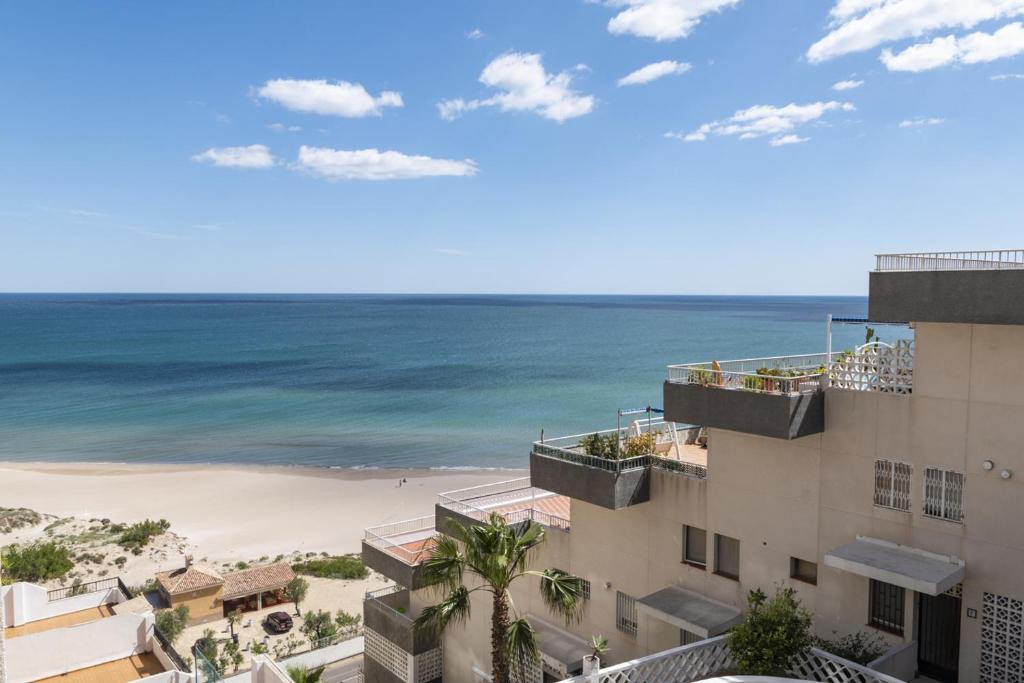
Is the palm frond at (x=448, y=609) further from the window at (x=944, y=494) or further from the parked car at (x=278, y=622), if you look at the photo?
the parked car at (x=278, y=622)

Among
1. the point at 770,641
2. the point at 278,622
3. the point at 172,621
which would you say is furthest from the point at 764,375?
the point at 172,621

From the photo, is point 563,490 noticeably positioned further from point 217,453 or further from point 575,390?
point 575,390

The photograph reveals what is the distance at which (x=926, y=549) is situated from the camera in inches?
497

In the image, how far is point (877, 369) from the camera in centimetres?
1334

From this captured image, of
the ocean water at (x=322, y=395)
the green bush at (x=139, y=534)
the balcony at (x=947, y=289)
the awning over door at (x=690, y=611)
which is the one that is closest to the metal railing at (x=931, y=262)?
the balcony at (x=947, y=289)

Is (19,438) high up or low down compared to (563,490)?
down

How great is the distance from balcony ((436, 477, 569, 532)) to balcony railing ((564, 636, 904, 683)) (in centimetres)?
606

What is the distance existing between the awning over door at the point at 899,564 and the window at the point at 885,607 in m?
0.65

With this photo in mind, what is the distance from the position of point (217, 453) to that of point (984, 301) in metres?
65.8

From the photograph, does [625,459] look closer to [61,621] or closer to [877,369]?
[877,369]

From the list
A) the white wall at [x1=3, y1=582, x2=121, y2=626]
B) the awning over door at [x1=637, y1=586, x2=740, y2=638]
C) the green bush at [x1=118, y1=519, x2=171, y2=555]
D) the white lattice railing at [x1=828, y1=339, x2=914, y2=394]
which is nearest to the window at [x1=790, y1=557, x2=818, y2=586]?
the awning over door at [x1=637, y1=586, x2=740, y2=638]

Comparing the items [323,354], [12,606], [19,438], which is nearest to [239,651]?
[12,606]

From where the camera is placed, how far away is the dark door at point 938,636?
42.1 ft

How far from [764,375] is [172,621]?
87.0 feet
